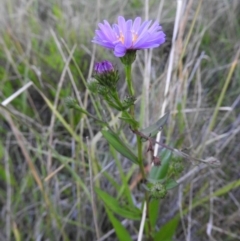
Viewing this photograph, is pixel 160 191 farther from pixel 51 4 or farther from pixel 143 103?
pixel 51 4

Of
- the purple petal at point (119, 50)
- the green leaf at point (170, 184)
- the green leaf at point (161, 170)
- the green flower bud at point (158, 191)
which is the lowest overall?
the green leaf at point (161, 170)

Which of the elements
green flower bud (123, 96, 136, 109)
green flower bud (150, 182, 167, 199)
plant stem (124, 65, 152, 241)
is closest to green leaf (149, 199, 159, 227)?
plant stem (124, 65, 152, 241)

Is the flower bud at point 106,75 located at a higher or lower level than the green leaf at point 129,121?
higher

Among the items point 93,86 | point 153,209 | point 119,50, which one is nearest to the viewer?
point 119,50

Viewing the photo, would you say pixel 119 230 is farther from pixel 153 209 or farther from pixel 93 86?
pixel 93 86

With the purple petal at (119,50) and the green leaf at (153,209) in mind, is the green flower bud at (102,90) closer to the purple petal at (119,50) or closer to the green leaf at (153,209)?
the purple petal at (119,50)

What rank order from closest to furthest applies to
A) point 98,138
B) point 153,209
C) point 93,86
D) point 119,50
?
1. point 119,50
2. point 93,86
3. point 153,209
4. point 98,138

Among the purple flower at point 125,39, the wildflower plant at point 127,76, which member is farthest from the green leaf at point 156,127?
the purple flower at point 125,39

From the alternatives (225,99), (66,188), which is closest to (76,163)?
(66,188)

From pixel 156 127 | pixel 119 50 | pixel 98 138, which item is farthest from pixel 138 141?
pixel 98 138
